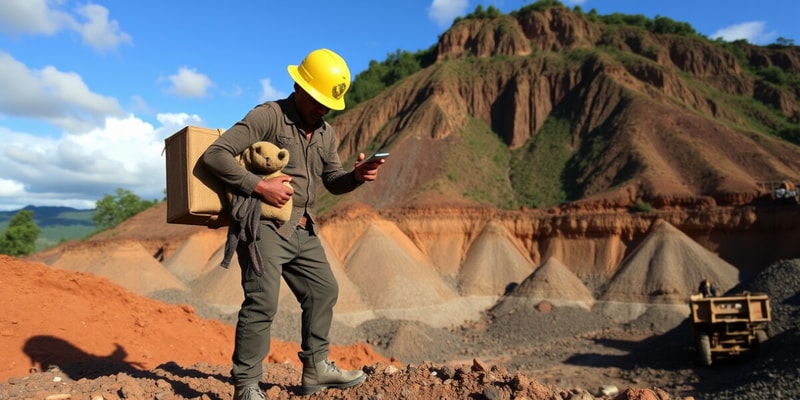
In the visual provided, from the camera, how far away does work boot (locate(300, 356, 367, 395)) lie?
4.04 metres

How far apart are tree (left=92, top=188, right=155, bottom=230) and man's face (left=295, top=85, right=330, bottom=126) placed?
69.1 meters

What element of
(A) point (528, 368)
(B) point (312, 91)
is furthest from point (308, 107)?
(A) point (528, 368)

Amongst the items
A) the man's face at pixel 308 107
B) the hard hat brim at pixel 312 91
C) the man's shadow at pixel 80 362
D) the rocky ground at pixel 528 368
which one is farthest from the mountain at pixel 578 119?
the hard hat brim at pixel 312 91

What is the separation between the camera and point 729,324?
13852 mm

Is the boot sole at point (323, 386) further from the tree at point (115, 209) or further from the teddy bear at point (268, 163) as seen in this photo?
the tree at point (115, 209)

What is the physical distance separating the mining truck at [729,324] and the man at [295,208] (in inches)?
517

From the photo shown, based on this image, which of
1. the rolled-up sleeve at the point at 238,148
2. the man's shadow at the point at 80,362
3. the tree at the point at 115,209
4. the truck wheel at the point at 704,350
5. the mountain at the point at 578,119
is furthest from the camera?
the tree at the point at 115,209

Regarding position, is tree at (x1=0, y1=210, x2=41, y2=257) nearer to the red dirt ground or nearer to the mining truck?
the red dirt ground

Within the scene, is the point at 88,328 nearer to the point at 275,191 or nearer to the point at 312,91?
the point at 275,191

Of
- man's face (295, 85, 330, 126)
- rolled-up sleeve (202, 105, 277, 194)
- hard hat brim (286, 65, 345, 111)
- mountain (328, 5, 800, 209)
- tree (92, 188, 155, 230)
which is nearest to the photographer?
rolled-up sleeve (202, 105, 277, 194)

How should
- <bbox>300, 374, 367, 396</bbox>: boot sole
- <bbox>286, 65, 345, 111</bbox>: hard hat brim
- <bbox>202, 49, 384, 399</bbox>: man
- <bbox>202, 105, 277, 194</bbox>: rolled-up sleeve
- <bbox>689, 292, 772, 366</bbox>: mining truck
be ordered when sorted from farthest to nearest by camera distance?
<bbox>689, 292, 772, 366</bbox>: mining truck < <bbox>300, 374, 367, 396</bbox>: boot sole < <bbox>286, 65, 345, 111</bbox>: hard hat brim < <bbox>202, 49, 384, 399</bbox>: man < <bbox>202, 105, 277, 194</bbox>: rolled-up sleeve

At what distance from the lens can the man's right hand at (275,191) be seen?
3482mm

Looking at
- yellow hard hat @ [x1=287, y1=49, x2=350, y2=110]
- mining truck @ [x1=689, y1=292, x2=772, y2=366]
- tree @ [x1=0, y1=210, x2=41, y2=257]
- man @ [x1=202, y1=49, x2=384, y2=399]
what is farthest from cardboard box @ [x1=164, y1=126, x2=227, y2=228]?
tree @ [x1=0, y1=210, x2=41, y2=257]

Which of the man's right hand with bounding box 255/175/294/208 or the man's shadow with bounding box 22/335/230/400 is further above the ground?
the man's right hand with bounding box 255/175/294/208
